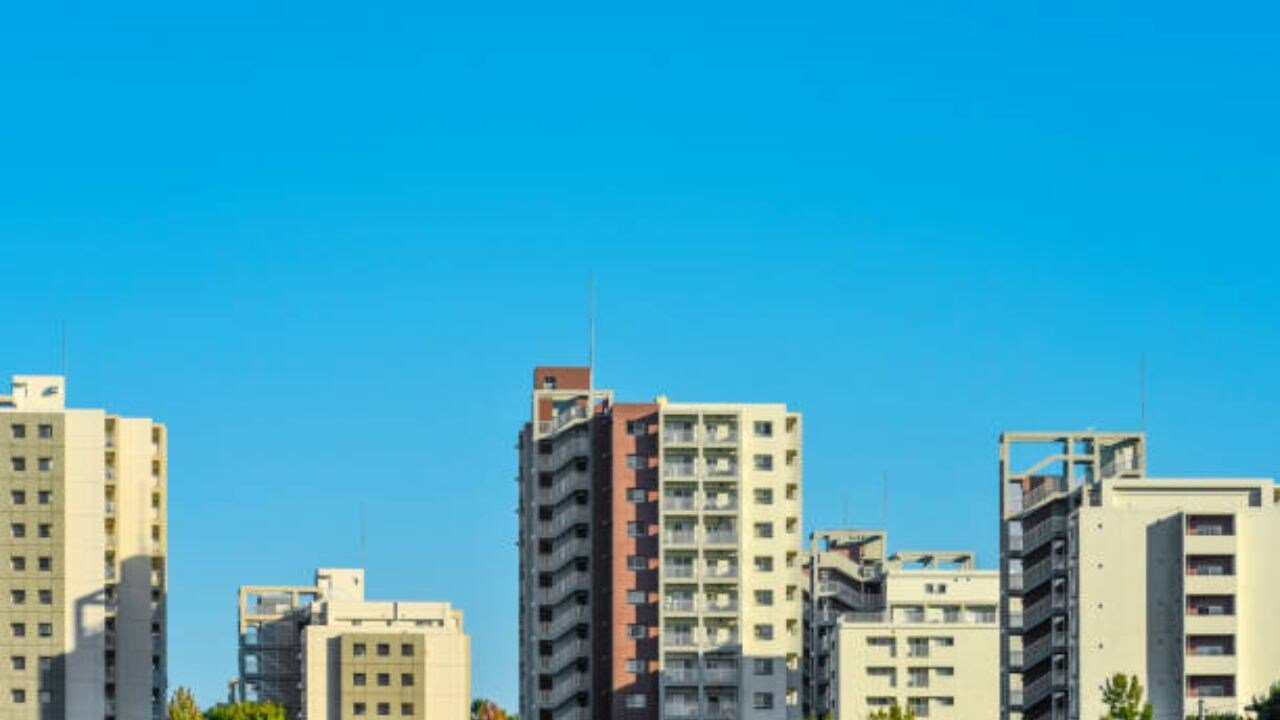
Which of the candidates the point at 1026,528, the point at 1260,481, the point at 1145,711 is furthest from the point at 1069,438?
the point at 1145,711

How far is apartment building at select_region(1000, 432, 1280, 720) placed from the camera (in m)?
159

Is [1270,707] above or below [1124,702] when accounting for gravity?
below

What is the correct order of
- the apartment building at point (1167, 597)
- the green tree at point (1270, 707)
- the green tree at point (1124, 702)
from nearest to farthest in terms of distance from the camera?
the green tree at point (1270, 707) → the green tree at point (1124, 702) → the apartment building at point (1167, 597)

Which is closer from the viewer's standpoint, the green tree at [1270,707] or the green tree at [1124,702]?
the green tree at [1270,707]

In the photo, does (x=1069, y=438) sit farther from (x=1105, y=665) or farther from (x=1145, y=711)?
(x=1145, y=711)

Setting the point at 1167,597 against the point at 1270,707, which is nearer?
the point at 1270,707

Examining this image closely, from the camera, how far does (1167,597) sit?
529 feet

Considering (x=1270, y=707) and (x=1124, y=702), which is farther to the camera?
(x=1124, y=702)

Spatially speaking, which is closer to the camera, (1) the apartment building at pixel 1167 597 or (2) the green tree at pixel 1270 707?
(2) the green tree at pixel 1270 707

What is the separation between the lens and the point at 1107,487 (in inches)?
6437

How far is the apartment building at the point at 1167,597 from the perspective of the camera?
15875 centimetres

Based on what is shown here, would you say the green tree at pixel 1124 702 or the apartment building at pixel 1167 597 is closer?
the green tree at pixel 1124 702

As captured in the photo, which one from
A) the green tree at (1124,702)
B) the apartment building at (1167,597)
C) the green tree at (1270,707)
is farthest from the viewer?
the apartment building at (1167,597)

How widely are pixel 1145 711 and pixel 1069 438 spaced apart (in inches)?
1487
